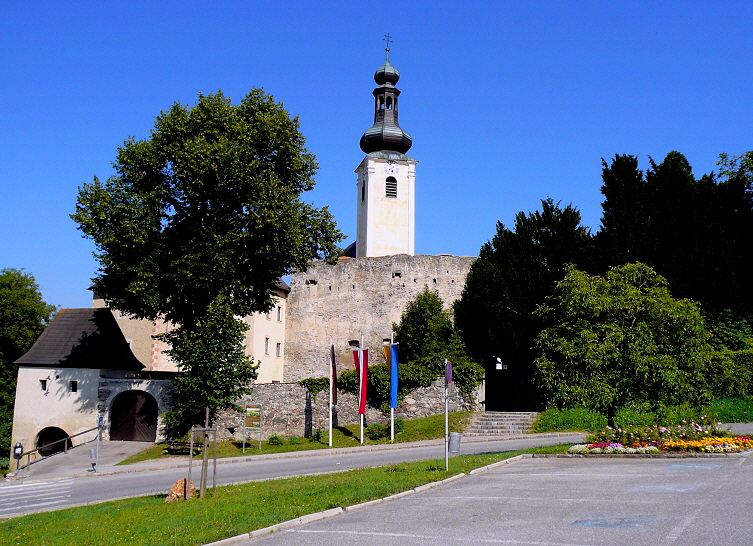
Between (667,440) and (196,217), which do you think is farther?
(196,217)

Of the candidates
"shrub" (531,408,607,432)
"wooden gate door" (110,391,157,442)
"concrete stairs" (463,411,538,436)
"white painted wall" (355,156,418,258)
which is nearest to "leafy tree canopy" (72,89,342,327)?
"wooden gate door" (110,391,157,442)

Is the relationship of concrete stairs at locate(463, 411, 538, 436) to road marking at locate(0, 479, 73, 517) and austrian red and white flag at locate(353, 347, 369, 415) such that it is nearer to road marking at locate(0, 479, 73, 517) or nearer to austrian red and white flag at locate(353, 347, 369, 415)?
austrian red and white flag at locate(353, 347, 369, 415)

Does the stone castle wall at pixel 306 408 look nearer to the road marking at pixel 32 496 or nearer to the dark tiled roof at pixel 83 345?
the dark tiled roof at pixel 83 345

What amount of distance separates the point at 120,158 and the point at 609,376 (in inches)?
794

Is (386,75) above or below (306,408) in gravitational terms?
above

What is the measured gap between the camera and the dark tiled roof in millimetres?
32812

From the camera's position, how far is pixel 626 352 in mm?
20297

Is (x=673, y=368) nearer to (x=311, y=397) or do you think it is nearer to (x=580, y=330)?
(x=580, y=330)

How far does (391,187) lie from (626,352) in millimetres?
34399

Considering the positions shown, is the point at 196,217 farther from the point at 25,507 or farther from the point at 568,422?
the point at 568,422

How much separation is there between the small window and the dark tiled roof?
24030 mm

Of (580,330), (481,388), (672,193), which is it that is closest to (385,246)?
(481,388)

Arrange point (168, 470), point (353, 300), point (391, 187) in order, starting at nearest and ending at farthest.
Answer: point (168, 470) < point (353, 300) < point (391, 187)

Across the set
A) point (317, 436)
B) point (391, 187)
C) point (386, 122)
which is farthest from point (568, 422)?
point (386, 122)
